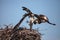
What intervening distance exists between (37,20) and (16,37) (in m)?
0.94

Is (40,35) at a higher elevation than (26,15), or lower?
lower

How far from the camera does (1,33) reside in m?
3.93

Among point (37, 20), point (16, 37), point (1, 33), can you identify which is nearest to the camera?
point (37, 20)

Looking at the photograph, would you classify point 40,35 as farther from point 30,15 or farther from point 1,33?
point 30,15

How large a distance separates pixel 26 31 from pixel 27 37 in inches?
4.5

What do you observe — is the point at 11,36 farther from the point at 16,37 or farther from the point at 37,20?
the point at 37,20

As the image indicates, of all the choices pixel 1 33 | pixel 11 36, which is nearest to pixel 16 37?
pixel 11 36

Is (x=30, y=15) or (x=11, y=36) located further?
(x=11, y=36)

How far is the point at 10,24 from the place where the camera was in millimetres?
4141

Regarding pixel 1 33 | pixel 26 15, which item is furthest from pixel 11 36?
pixel 26 15

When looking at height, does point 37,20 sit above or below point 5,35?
above

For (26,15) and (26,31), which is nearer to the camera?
(26,15)

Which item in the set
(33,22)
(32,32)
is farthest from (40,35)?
(33,22)

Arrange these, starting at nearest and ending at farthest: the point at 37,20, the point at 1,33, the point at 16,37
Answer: the point at 37,20 < the point at 16,37 < the point at 1,33
